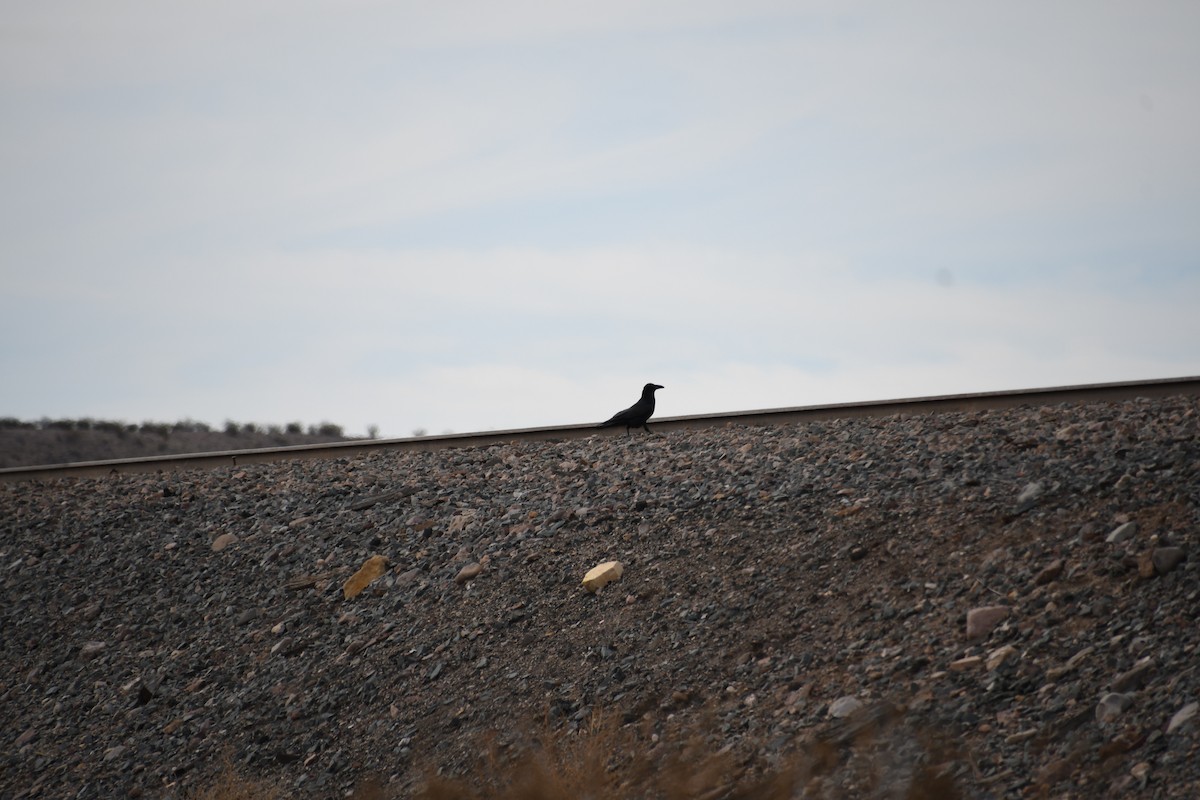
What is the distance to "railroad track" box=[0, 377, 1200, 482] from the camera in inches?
463

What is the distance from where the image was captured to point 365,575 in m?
11.7

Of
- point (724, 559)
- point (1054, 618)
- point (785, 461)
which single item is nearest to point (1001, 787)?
point (1054, 618)

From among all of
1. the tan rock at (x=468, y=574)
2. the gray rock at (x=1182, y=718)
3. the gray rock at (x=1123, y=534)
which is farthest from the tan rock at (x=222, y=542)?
the gray rock at (x=1182, y=718)

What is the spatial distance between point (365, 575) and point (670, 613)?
11.7 ft

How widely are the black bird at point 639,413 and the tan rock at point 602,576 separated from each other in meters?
3.69

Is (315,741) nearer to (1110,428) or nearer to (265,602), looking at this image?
(265,602)

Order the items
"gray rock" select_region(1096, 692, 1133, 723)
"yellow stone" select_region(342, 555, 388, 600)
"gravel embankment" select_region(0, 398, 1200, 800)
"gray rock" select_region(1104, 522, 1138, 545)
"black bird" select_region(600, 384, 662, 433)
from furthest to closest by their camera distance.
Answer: "black bird" select_region(600, 384, 662, 433) < "yellow stone" select_region(342, 555, 388, 600) < "gray rock" select_region(1104, 522, 1138, 545) < "gravel embankment" select_region(0, 398, 1200, 800) < "gray rock" select_region(1096, 692, 1133, 723)

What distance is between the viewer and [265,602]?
11.8 meters

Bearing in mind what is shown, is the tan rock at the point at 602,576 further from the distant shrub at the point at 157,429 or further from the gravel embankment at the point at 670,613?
the distant shrub at the point at 157,429

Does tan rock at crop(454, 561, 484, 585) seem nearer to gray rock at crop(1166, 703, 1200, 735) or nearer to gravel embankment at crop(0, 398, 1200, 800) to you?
gravel embankment at crop(0, 398, 1200, 800)

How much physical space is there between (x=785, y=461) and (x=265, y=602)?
534 centimetres

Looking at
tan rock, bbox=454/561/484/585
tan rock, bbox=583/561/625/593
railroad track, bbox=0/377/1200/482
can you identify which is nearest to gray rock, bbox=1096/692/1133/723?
tan rock, bbox=583/561/625/593

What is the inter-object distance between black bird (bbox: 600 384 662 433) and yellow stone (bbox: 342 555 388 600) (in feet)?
11.2

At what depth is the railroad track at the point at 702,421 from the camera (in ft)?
38.5
